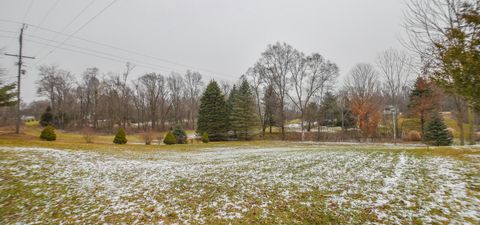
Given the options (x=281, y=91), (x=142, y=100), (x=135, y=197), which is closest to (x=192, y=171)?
(x=135, y=197)

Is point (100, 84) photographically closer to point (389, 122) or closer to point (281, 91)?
point (281, 91)

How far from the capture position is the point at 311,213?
545cm

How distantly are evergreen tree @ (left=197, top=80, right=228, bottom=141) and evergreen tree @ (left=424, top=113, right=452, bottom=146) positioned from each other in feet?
88.7

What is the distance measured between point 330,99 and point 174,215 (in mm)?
47813

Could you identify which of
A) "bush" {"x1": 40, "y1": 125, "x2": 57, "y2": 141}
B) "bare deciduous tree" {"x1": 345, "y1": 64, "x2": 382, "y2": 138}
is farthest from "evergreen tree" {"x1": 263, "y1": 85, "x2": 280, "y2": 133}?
"bush" {"x1": 40, "y1": 125, "x2": 57, "y2": 141}

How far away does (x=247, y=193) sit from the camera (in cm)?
679

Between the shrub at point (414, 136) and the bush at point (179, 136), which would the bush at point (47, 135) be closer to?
the bush at point (179, 136)

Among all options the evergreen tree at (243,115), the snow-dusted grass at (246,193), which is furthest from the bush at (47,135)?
the evergreen tree at (243,115)

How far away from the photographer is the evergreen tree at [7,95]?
1772 centimetres

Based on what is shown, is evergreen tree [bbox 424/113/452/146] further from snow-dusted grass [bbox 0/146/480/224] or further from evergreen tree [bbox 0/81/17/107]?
evergreen tree [bbox 0/81/17/107]

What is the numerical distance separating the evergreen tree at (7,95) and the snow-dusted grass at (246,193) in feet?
39.4

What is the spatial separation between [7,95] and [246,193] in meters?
23.5

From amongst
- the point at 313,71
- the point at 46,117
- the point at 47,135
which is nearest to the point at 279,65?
the point at 313,71

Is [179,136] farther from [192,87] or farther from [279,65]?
[192,87]
